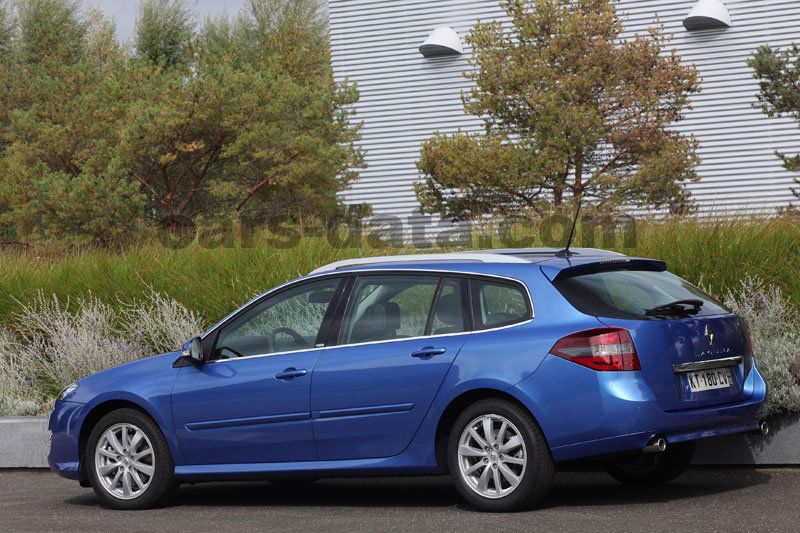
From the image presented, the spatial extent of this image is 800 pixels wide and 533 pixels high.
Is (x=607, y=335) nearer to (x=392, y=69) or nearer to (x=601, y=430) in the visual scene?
(x=601, y=430)

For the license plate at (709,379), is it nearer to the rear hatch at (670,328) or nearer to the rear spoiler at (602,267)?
the rear hatch at (670,328)

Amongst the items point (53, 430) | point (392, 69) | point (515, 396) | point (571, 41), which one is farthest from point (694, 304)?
point (392, 69)

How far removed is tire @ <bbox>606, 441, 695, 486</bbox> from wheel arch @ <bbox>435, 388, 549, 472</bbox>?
54.4 inches

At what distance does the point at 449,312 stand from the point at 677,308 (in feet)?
4.32

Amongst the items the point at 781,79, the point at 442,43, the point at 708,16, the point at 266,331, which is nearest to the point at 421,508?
the point at 266,331

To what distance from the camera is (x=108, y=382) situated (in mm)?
8461

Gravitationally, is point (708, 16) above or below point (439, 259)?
above

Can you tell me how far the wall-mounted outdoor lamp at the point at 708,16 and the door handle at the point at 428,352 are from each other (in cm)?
2404

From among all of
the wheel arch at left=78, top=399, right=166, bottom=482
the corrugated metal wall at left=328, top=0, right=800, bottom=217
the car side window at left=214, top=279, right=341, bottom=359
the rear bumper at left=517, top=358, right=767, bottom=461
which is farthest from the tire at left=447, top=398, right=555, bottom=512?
the corrugated metal wall at left=328, top=0, right=800, bottom=217

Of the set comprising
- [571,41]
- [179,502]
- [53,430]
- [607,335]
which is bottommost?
[179,502]

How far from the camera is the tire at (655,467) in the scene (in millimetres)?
8336

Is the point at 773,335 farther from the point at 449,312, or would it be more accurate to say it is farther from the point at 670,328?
the point at 449,312

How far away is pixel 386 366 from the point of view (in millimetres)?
7543

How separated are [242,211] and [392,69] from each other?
19.1ft
